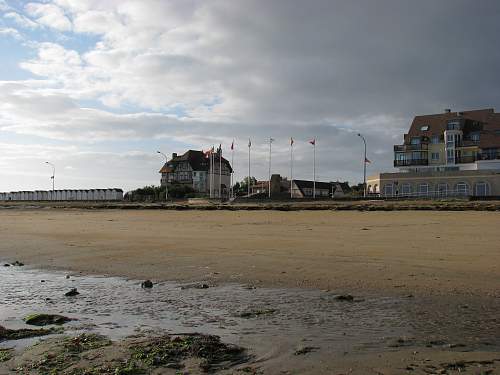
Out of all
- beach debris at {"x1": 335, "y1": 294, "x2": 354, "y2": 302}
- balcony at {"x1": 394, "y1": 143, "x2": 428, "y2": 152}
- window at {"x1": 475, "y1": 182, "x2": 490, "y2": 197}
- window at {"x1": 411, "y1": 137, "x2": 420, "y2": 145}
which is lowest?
beach debris at {"x1": 335, "y1": 294, "x2": 354, "y2": 302}

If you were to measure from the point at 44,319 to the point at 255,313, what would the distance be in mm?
2892

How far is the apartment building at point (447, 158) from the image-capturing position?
62.7 meters

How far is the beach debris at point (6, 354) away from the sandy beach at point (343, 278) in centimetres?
112

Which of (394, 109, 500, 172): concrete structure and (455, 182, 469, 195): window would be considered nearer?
(455, 182, 469, 195): window

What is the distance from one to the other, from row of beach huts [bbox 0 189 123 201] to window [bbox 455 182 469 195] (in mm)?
59144

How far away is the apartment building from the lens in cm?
6269

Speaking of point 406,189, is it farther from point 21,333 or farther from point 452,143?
point 21,333

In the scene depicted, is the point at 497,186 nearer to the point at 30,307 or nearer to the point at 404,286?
the point at 404,286

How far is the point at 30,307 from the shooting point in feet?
24.5

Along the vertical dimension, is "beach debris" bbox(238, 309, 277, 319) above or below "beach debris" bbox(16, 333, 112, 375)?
below

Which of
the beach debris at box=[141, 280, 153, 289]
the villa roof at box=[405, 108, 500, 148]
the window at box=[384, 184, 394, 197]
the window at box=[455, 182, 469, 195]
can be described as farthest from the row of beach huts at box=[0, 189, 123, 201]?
the beach debris at box=[141, 280, 153, 289]

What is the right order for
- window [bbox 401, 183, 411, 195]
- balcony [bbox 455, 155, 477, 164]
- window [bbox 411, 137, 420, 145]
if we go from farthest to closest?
window [bbox 411, 137, 420, 145]
balcony [bbox 455, 155, 477, 164]
window [bbox 401, 183, 411, 195]

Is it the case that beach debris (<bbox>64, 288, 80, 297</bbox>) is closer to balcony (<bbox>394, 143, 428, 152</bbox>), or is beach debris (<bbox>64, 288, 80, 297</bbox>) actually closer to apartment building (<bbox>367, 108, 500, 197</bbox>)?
apartment building (<bbox>367, 108, 500, 197</bbox>)

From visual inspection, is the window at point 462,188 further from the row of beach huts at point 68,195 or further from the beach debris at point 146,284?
the beach debris at point 146,284
